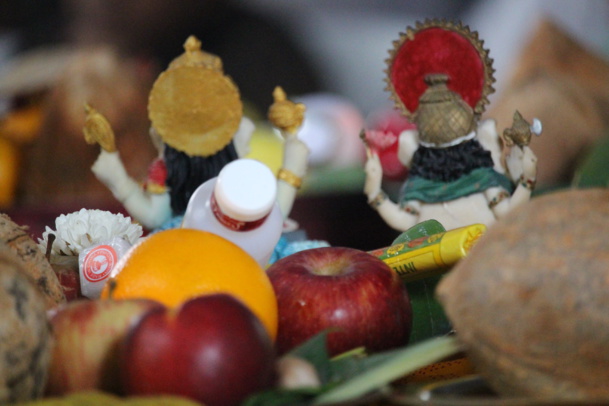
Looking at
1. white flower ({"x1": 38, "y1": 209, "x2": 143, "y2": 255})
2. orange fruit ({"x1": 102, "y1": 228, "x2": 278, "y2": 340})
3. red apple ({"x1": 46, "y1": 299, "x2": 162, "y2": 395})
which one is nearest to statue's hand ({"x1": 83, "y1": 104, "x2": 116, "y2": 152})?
white flower ({"x1": 38, "y1": 209, "x2": 143, "y2": 255})

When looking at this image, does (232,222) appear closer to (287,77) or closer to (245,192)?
(245,192)

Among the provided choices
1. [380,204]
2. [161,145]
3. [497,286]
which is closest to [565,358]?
[497,286]

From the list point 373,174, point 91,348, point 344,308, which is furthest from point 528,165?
point 91,348

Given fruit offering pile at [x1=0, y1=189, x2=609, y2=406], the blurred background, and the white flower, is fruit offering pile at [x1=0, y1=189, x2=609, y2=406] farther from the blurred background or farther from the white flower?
the blurred background

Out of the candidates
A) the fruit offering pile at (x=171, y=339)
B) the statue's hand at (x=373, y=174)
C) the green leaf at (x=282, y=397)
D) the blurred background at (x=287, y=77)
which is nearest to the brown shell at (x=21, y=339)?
the fruit offering pile at (x=171, y=339)

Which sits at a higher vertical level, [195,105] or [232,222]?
[195,105]

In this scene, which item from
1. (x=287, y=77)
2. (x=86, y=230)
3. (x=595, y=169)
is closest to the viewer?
(x=86, y=230)

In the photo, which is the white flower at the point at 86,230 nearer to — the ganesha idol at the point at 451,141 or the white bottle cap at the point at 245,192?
the white bottle cap at the point at 245,192

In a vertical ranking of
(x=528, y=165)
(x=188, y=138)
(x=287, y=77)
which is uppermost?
(x=287, y=77)
